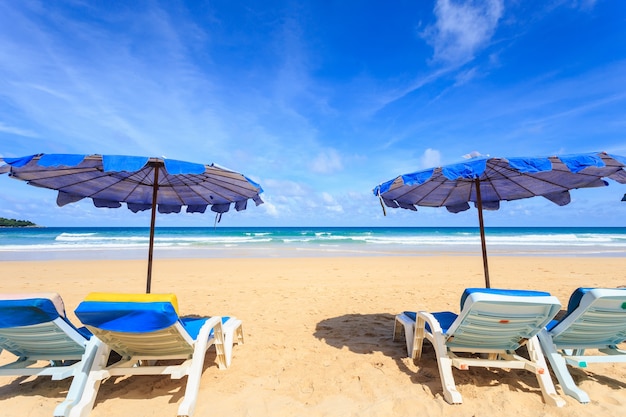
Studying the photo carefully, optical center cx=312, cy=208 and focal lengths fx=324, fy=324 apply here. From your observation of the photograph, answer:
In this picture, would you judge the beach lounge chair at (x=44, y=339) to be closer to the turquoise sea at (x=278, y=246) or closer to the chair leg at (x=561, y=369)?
the chair leg at (x=561, y=369)

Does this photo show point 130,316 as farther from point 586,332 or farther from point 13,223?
point 13,223

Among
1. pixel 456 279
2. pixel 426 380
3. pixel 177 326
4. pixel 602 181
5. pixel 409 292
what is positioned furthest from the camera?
pixel 456 279

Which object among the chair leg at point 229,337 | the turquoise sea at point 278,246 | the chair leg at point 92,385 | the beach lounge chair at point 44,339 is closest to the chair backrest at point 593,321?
the chair leg at point 229,337

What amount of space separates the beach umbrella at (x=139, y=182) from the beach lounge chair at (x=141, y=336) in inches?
44.2

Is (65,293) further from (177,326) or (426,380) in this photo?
(426,380)

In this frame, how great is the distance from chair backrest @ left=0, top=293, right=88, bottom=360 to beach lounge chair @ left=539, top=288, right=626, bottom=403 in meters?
4.25

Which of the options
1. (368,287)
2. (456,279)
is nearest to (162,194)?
(368,287)

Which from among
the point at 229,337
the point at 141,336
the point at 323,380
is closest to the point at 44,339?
the point at 141,336

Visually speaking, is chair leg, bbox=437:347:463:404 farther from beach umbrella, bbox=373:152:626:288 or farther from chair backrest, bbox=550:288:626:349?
beach umbrella, bbox=373:152:626:288

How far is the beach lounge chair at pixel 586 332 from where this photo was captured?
276 cm

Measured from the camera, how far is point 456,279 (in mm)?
9570

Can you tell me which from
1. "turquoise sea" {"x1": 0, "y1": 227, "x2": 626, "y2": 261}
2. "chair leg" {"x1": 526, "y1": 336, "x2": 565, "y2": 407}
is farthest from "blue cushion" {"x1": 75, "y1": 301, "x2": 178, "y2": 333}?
"turquoise sea" {"x1": 0, "y1": 227, "x2": 626, "y2": 261}

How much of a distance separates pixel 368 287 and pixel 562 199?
14.9ft

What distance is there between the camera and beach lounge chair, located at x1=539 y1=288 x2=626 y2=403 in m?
2.76
